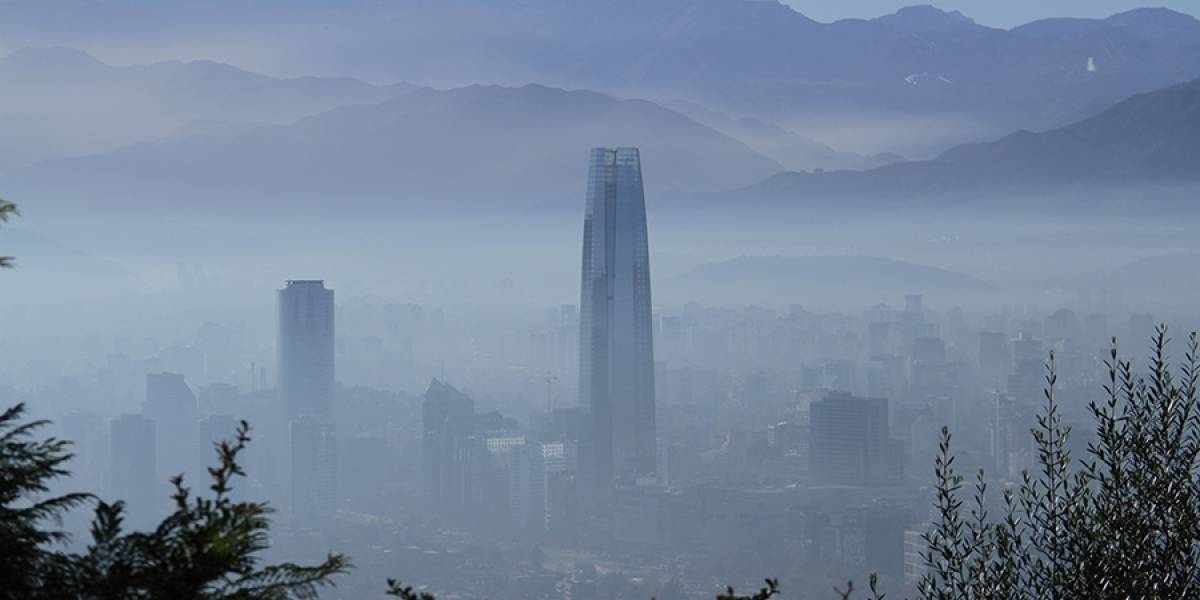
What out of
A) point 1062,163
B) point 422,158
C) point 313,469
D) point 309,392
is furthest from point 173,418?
point 1062,163

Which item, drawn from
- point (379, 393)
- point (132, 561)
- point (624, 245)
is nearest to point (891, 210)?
point (624, 245)

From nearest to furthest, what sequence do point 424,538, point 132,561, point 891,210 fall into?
point 132,561 → point 424,538 → point 891,210

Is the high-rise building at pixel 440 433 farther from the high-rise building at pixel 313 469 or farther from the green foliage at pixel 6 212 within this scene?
the green foliage at pixel 6 212

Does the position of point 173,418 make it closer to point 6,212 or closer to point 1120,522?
point 1120,522

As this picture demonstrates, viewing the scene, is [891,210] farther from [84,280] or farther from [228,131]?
[84,280]

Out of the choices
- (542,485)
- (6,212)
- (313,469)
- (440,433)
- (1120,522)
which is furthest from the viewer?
(440,433)

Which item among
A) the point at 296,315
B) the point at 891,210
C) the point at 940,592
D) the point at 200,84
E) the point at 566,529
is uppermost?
the point at 200,84
